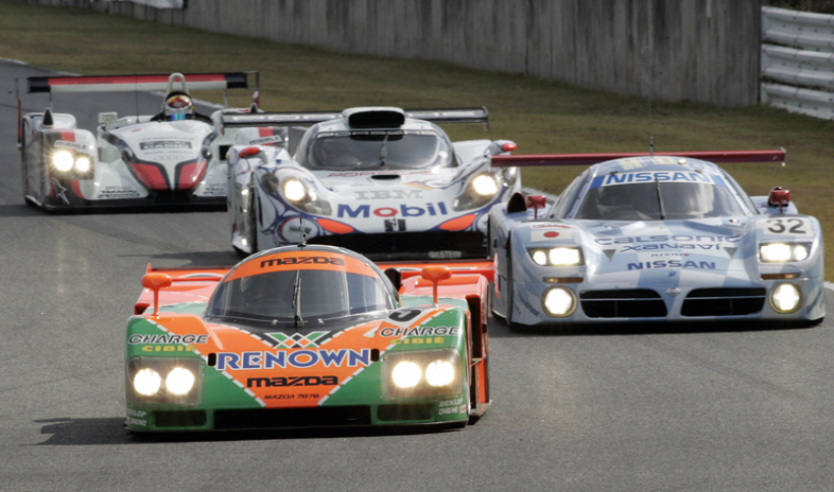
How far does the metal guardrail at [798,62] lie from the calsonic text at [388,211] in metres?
10.6

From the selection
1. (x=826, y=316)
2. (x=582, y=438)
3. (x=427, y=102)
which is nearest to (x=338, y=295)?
(x=582, y=438)

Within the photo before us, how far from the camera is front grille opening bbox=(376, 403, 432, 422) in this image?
6793 millimetres

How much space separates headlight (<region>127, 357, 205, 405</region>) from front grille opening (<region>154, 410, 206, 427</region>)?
5 cm

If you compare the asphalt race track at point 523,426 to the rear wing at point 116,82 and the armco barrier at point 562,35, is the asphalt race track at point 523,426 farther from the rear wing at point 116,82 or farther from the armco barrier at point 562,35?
the armco barrier at point 562,35

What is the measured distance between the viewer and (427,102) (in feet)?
91.4

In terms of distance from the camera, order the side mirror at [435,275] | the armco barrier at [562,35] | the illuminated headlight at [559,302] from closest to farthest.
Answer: the side mirror at [435,275] < the illuminated headlight at [559,302] < the armco barrier at [562,35]

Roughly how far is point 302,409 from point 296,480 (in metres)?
0.69

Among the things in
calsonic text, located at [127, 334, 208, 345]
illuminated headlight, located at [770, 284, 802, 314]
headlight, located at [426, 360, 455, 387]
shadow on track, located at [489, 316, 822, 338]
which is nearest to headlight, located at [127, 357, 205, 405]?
calsonic text, located at [127, 334, 208, 345]

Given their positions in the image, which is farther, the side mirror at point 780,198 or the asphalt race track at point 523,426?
the side mirror at point 780,198

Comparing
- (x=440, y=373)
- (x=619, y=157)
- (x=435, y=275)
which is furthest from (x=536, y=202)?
(x=440, y=373)

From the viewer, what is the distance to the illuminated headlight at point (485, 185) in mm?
12805

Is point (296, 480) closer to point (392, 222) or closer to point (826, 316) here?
point (826, 316)

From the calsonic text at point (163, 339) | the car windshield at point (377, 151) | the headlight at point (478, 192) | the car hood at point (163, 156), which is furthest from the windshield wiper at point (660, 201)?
the car hood at point (163, 156)

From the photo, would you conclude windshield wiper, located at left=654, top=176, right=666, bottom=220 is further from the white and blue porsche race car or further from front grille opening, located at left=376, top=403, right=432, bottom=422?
front grille opening, located at left=376, top=403, right=432, bottom=422
